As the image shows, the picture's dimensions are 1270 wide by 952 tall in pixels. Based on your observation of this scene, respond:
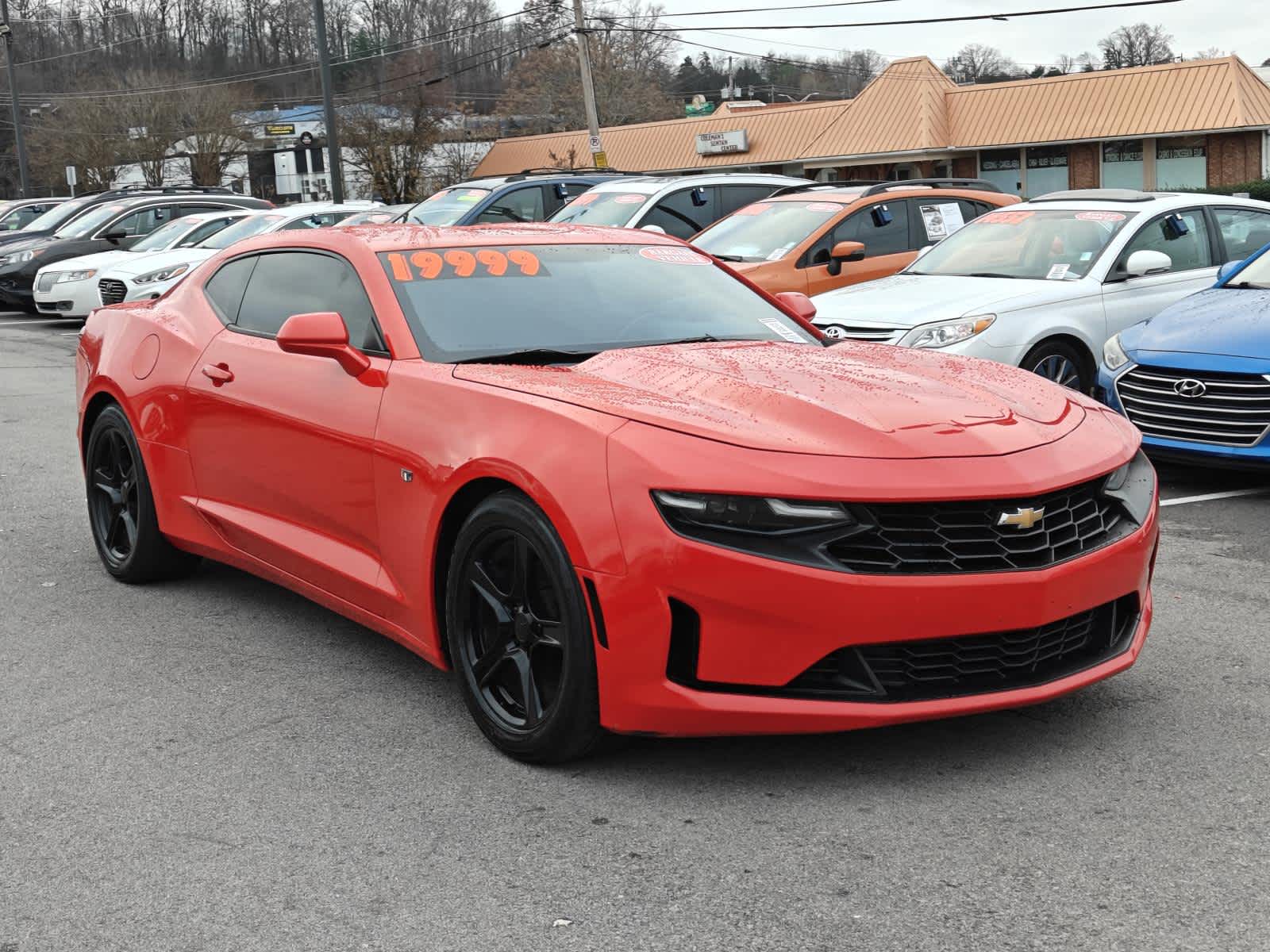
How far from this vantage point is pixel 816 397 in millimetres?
3918

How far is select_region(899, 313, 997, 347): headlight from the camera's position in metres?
8.67

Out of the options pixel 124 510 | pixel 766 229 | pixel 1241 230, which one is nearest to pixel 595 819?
pixel 124 510

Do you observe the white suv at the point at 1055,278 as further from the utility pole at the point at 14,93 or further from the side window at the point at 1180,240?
the utility pole at the point at 14,93

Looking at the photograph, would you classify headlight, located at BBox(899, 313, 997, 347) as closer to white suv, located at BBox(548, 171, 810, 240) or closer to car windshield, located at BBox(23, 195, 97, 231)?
white suv, located at BBox(548, 171, 810, 240)

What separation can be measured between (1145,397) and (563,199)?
11.7 meters

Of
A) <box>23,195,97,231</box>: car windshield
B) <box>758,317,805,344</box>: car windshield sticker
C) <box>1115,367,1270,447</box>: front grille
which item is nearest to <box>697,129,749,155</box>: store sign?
<box>23,195,97,231</box>: car windshield

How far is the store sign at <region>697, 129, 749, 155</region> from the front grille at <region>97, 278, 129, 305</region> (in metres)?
32.8

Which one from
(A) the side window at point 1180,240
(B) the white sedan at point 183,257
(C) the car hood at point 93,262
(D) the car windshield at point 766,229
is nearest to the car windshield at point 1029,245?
(A) the side window at point 1180,240

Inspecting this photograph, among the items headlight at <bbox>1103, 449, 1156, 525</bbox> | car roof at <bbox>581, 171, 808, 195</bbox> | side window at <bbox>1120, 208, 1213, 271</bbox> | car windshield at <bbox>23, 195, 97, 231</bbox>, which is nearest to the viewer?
headlight at <bbox>1103, 449, 1156, 525</bbox>

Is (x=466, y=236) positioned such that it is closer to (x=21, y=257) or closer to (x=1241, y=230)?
(x=1241, y=230)

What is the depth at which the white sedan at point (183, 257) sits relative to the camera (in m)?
17.3

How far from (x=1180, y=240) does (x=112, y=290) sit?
41.2ft

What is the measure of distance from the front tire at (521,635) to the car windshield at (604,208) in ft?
36.9

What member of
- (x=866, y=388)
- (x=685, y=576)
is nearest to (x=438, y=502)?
(x=685, y=576)
